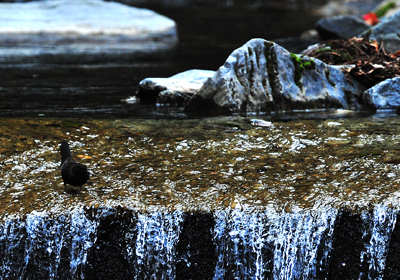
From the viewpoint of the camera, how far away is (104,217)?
161 inches

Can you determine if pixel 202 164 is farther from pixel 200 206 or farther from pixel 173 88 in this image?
pixel 173 88

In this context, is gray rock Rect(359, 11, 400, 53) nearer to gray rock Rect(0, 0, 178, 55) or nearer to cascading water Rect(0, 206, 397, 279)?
cascading water Rect(0, 206, 397, 279)

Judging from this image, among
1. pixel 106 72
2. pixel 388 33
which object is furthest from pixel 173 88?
pixel 388 33

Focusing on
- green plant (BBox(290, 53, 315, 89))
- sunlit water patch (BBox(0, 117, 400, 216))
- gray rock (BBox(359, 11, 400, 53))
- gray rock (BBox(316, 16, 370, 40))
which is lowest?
sunlit water patch (BBox(0, 117, 400, 216))

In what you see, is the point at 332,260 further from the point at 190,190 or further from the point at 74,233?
the point at 74,233

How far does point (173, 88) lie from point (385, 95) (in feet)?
11.2

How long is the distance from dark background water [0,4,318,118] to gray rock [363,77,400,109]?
10.00ft

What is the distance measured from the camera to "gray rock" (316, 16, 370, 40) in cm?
1498

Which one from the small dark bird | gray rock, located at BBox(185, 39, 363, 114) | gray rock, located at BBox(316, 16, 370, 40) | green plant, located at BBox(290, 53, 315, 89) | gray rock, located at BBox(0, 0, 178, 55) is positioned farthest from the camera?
gray rock, located at BBox(0, 0, 178, 55)

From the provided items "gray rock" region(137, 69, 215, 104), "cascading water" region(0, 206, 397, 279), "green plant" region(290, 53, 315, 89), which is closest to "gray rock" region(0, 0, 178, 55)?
"gray rock" region(137, 69, 215, 104)

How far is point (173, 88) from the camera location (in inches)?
318

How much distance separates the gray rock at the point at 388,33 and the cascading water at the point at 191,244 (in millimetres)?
7506

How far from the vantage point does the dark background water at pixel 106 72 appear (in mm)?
7539

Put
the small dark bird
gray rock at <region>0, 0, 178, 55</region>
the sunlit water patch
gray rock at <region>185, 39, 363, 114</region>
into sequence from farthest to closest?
gray rock at <region>0, 0, 178, 55</region>, gray rock at <region>185, 39, 363, 114</region>, the sunlit water patch, the small dark bird
